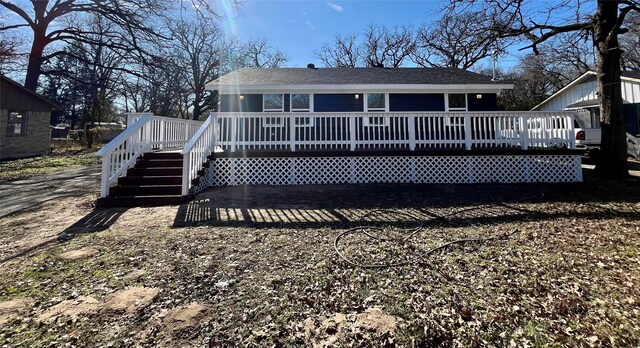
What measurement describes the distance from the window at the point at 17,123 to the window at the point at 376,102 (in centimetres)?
1927

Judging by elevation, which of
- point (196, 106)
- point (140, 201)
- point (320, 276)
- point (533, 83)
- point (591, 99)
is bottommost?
point (320, 276)

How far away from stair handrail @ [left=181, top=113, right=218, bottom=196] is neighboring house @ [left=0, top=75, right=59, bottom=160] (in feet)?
49.4

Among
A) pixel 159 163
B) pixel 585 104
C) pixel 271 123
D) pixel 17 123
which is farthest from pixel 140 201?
pixel 585 104

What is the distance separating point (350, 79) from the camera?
11906mm

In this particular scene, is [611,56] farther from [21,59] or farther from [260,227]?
[21,59]

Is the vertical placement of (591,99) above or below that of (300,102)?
above

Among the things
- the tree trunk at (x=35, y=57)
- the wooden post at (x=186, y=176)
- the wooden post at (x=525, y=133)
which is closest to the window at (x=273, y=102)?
the wooden post at (x=186, y=176)

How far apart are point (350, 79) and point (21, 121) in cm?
1881

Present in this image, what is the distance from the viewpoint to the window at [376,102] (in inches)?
459

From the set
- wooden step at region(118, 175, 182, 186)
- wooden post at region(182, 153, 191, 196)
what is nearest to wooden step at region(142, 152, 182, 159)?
wooden step at region(118, 175, 182, 186)

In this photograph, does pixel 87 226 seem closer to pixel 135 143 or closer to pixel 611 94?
pixel 135 143

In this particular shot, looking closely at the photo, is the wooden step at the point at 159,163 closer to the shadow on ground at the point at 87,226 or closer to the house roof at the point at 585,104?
the shadow on ground at the point at 87,226

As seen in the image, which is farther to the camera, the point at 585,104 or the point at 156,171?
the point at 585,104

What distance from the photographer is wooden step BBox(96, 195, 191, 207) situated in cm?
596
